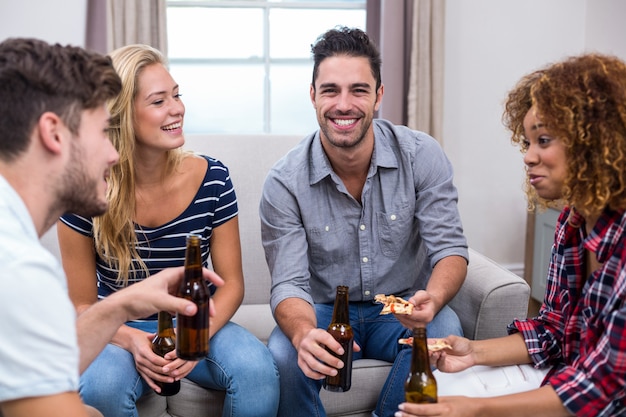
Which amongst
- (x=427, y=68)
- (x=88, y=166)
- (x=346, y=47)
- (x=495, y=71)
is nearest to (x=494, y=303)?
(x=346, y=47)

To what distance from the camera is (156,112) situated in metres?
2.12

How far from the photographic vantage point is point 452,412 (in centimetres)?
153

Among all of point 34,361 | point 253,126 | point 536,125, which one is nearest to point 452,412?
point 536,125

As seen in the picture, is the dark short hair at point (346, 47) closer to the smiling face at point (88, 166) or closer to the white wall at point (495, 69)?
the smiling face at point (88, 166)

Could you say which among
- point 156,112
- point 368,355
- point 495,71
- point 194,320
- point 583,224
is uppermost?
point 495,71

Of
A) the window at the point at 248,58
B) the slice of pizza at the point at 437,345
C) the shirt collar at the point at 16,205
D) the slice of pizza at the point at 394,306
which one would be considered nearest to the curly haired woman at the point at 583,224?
the slice of pizza at the point at 437,345

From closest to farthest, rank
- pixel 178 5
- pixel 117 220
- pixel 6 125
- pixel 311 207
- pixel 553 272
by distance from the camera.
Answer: pixel 6 125 < pixel 553 272 < pixel 117 220 < pixel 311 207 < pixel 178 5

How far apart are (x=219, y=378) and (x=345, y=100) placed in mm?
851

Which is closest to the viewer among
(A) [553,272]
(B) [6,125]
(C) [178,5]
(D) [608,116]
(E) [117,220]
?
(B) [6,125]

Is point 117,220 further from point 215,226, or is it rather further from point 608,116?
point 608,116

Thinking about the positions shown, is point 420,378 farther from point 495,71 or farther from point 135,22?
point 495,71

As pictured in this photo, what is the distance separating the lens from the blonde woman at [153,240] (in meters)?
2.00

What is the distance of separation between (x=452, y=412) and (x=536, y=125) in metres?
0.60

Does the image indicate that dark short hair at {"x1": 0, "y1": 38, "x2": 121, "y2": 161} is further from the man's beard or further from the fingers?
the fingers
